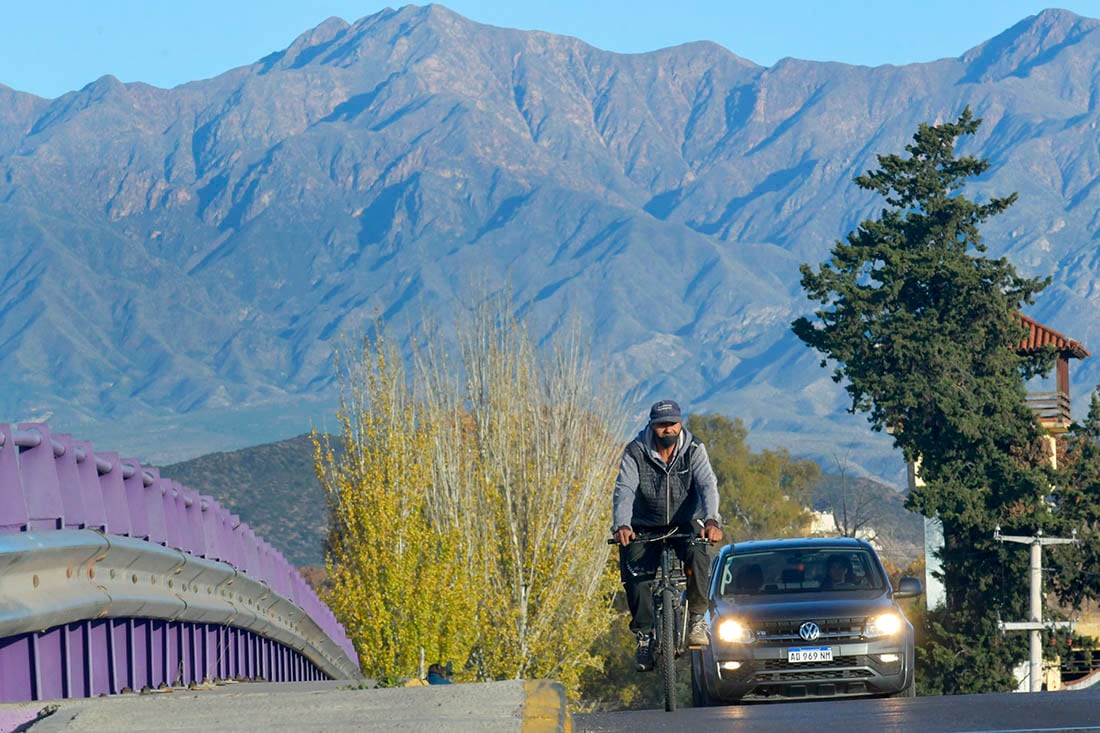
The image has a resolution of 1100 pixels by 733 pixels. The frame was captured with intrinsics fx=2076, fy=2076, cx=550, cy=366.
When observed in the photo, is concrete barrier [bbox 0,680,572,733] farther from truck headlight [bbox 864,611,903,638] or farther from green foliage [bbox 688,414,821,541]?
green foliage [bbox 688,414,821,541]

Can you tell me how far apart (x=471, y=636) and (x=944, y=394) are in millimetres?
26633

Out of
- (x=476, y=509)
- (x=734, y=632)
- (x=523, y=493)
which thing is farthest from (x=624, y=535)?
(x=523, y=493)

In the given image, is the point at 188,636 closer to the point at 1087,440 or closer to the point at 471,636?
the point at 471,636

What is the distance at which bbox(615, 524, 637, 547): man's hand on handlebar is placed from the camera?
1377 cm

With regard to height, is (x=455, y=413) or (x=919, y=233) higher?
(x=919, y=233)

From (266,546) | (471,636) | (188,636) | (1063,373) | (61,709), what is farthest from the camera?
(1063,373)

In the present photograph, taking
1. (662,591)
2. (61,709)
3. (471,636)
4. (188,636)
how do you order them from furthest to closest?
(471,636), (188,636), (662,591), (61,709)

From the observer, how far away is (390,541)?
47719 mm

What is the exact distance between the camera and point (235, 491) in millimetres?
189125

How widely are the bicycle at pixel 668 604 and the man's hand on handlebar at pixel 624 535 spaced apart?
120 millimetres

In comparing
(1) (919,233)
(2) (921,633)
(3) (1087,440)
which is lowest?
(2) (921,633)

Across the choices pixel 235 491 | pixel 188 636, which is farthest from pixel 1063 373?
pixel 235 491

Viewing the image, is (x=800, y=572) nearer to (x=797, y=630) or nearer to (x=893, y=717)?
(x=797, y=630)

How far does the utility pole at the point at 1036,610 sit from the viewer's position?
187 feet
